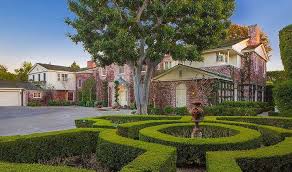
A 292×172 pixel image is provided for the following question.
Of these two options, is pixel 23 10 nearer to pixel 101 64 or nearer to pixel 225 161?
pixel 101 64

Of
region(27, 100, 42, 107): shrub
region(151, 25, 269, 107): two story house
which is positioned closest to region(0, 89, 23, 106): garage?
region(27, 100, 42, 107): shrub

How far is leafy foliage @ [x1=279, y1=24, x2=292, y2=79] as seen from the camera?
17.8 metres

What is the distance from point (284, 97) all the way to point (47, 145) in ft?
41.4

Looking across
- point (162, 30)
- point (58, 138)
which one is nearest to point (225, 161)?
point (58, 138)

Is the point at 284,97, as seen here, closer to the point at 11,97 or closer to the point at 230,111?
the point at 230,111

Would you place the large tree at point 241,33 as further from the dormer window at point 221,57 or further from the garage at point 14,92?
the garage at point 14,92

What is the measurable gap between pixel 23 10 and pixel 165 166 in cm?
1711

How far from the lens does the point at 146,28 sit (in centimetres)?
2080

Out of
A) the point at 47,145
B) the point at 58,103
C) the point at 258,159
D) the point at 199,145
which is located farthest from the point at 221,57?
the point at 58,103

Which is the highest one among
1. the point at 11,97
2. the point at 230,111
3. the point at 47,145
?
the point at 11,97

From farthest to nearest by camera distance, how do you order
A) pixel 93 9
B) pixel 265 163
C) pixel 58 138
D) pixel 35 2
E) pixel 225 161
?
pixel 93 9, pixel 35 2, pixel 58 138, pixel 265 163, pixel 225 161

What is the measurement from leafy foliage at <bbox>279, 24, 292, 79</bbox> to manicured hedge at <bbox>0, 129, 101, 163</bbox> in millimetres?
12844

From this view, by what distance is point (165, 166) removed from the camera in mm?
6000

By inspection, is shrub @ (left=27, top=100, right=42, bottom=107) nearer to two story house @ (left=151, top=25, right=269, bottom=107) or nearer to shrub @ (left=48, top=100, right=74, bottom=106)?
shrub @ (left=48, top=100, right=74, bottom=106)
